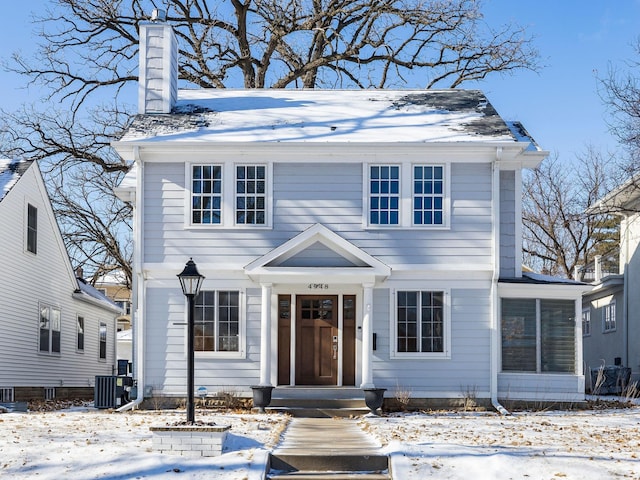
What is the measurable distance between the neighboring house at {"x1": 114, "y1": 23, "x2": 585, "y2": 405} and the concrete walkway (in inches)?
111

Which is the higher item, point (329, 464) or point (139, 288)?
point (139, 288)

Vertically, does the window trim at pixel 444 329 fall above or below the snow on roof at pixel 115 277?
below

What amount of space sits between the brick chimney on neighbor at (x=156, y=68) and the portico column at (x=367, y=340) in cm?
663

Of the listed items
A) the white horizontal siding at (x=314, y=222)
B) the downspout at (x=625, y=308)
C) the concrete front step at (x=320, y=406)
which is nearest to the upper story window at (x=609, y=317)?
the downspout at (x=625, y=308)

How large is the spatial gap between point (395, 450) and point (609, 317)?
67.5 ft

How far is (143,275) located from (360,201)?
478 centimetres

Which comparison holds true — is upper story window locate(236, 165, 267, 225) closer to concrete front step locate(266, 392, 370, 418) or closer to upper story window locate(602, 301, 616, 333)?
concrete front step locate(266, 392, 370, 418)

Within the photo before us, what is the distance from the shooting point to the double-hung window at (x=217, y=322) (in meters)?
18.9

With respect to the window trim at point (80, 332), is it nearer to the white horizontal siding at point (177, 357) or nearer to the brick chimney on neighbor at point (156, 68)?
the brick chimney on neighbor at point (156, 68)

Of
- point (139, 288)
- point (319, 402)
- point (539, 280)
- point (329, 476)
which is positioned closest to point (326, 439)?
point (329, 476)

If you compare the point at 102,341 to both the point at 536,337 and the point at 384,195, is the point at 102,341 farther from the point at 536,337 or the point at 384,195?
the point at 536,337

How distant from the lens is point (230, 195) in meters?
19.1

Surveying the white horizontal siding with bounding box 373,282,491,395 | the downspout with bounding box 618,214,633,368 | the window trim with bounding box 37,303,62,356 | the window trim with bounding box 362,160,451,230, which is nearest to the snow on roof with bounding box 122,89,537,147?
the window trim with bounding box 362,160,451,230

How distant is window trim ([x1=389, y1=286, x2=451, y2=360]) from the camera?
1894 centimetres
